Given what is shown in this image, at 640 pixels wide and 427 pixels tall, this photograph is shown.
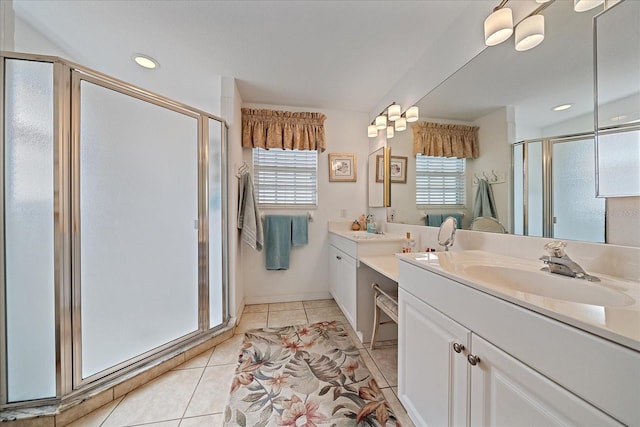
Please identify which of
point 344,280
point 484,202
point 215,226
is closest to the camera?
point 484,202

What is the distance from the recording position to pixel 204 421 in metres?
1.19

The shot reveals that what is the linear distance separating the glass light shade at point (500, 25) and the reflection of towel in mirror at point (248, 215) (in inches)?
82.5

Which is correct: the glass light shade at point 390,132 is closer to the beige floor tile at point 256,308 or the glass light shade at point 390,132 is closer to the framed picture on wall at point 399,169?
the framed picture on wall at point 399,169

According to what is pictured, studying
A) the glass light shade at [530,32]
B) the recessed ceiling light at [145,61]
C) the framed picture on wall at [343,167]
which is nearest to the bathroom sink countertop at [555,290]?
the glass light shade at [530,32]

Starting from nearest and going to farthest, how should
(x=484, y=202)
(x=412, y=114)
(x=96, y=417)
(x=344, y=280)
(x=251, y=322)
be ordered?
(x=96, y=417) < (x=484, y=202) < (x=412, y=114) < (x=344, y=280) < (x=251, y=322)

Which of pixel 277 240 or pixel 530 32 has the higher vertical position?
pixel 530 32

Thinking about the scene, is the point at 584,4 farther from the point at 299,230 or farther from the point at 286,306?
the point at 286,306

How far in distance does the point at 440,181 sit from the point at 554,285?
3.29ft

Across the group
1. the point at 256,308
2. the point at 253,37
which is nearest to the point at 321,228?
the point at 256,308

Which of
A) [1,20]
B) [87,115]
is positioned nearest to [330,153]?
[87,115]

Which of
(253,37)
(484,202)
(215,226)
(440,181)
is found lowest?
(215,226)

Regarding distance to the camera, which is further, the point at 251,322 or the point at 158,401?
the point at 251,322

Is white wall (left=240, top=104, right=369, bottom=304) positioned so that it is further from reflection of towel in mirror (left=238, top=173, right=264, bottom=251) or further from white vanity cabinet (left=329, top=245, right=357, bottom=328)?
reflection of towel in mirror (left=238, top=173, right=264, bottom=251)

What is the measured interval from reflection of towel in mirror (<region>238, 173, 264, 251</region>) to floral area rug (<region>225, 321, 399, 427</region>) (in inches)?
34.9
